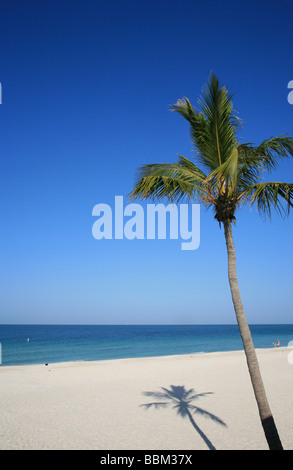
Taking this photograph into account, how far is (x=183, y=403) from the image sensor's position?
1163 cm

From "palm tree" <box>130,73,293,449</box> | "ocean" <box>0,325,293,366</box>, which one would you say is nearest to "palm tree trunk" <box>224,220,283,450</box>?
"palm tree" <box>130,73,293,449</box>

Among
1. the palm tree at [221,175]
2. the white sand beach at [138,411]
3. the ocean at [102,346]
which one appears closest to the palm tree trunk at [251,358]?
the palm tree at [221,175]

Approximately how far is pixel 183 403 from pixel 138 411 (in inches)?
74.3

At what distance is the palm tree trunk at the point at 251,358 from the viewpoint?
16.9 feet

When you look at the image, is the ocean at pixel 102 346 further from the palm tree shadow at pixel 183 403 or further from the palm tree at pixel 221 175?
the palm tree at pixel 221 175

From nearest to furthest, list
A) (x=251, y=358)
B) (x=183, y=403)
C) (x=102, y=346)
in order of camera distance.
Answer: (x=251, y=358) → (x=183, y=403) → (x=102, y=346)

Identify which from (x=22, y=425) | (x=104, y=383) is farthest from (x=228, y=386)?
(x=22, y=425)

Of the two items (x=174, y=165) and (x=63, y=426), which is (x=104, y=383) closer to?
(x=63, y=426)

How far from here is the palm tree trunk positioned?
203 inches

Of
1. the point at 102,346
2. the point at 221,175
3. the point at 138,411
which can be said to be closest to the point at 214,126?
the point at 221,175

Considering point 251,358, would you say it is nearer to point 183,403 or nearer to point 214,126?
point 214,126

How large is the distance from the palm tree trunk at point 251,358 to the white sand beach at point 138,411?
2.89 meters
